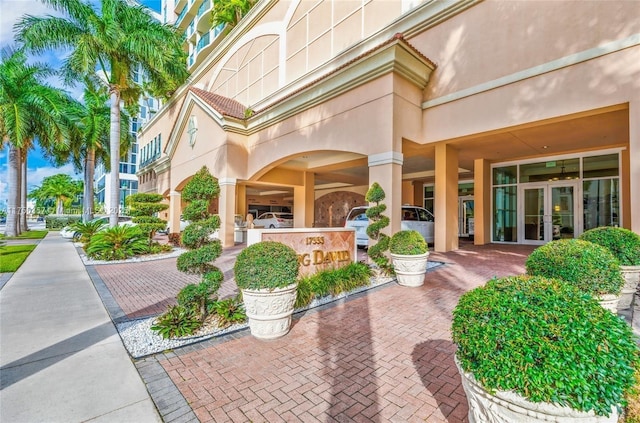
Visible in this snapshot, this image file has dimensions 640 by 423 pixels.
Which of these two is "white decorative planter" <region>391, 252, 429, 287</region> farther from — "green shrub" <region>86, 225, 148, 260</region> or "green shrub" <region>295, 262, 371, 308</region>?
"green shrub" <region>86, 225, 148, 260</region>

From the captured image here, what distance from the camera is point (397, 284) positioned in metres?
7.18

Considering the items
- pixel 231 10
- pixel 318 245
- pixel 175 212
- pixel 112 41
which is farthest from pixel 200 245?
pixel 231 10

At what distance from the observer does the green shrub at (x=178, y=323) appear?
4262mm

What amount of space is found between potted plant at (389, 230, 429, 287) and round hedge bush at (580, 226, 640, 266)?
3.01 metres

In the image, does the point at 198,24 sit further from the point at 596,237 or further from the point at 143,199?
the point at 596,237

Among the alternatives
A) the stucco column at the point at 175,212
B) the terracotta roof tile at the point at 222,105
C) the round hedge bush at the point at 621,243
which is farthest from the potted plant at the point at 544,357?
the stucco column at the point at 175,212

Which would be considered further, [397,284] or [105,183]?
[105,183]

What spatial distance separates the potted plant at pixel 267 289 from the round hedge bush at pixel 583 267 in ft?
11.5

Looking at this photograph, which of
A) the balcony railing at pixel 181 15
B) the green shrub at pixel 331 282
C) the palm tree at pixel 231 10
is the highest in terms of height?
the balcony railing at pixel 181 15

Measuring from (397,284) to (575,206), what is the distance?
9.85 m

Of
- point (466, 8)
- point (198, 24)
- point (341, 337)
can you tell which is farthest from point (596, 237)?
point (198, 24)

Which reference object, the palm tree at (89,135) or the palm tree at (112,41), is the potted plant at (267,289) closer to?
the palm tree at (112,41)

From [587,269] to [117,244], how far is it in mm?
13239

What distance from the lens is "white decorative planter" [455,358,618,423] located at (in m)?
1.71
